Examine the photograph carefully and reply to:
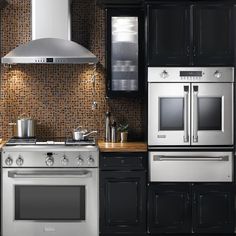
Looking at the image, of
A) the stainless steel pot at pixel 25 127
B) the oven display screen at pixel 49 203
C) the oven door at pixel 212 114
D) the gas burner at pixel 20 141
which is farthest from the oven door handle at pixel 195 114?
the stainless steel pot at pixel 25 127

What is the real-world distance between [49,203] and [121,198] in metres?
0.66

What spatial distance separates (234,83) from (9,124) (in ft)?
7.44

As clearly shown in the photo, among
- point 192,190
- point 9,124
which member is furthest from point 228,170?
point 9,124

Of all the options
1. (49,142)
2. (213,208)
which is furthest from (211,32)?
(49,142)

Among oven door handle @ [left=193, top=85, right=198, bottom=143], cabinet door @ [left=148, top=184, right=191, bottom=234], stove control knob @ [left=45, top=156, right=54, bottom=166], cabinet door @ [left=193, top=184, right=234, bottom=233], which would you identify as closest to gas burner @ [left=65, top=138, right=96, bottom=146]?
stove control knob @ [left=45, top=156, right=54, bottom=166]

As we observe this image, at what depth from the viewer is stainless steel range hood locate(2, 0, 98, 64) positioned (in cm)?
568

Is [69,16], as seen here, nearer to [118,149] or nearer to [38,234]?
[118,149]

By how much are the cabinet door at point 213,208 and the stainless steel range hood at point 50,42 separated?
1586 mm

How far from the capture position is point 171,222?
564 centimetres

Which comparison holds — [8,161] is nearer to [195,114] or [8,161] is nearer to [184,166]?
[184,166]

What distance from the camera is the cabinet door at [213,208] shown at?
5.63 meters

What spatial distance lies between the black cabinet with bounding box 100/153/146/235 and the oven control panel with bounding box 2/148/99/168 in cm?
13

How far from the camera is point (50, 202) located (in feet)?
18.4

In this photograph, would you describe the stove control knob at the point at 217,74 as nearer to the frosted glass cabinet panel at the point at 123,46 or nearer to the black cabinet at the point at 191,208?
the frosted glass cabinet panel at the point at 123,46
